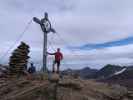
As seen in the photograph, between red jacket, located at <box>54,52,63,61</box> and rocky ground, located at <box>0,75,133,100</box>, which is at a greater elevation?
red jacket, located at <box>54,52,63,61</box>

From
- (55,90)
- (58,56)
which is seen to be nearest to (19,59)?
(58,56)

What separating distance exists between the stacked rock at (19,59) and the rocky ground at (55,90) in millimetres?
2272

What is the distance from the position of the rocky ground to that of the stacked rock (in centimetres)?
227

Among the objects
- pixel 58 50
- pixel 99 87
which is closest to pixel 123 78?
pixel 99 87

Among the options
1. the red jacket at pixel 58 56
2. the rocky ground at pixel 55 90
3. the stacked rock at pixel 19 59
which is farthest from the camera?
the stacked rock at pixel 19 59

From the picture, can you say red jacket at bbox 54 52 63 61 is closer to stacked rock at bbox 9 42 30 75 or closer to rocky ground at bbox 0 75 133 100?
rocky ground at bbox 0 75 133 100

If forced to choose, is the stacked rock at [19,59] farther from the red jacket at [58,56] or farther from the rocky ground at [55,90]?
the red jacket at [58,56]

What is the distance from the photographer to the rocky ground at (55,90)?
2388cm

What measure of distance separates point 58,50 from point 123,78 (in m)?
27.4

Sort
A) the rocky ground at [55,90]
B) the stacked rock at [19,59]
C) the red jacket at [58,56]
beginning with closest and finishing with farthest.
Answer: the rocky ground at [55,90], the red jacket at [58,56], the stacked rock at [19,59]

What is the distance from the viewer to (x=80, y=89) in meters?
25.3

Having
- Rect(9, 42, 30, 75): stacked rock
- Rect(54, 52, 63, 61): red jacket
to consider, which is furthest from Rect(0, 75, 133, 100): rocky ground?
Rect(9, 42, 30, 75): stacked rock

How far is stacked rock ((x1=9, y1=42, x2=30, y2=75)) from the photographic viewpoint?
3026 centimetres

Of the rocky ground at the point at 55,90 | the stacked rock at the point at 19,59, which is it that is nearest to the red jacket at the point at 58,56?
the rocky ground at the point at 55,90
